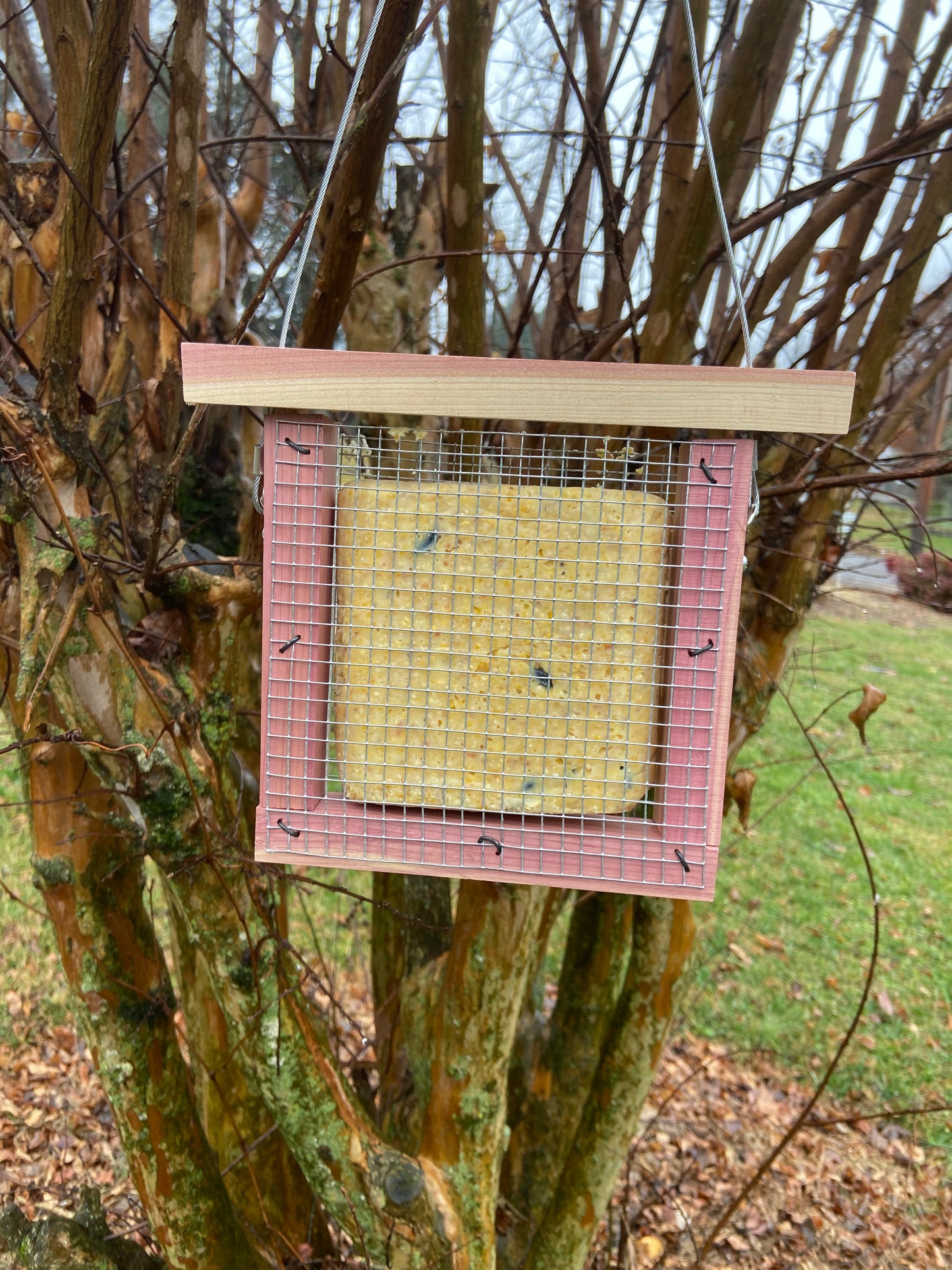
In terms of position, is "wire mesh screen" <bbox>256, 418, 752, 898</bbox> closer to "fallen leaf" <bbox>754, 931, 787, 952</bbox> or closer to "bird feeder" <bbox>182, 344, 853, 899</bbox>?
"bird feeder" <bbox>182, 344, 853, 899</bbox>

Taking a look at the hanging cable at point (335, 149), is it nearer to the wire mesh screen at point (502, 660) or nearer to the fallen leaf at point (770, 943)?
the wire mesh screen at point (502, 660)

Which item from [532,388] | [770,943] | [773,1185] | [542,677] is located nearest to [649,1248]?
[773,1185]

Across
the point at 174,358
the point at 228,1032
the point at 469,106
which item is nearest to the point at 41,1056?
the point at 228,1032

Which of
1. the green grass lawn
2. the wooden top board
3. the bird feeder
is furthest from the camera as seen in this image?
the green grass lawn

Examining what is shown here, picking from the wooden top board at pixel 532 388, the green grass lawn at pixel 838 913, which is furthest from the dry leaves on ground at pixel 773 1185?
the wooden top board at pixel 532 388

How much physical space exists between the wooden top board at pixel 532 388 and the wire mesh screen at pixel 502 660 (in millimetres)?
127

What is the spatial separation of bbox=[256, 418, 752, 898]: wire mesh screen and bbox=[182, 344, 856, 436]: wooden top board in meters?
0.13

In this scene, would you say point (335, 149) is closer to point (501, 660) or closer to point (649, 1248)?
point (501, 660)

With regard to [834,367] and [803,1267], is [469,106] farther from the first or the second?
[803,1267]

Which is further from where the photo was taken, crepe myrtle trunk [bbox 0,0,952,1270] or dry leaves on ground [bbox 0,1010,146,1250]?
Answer: dry leaves on ground [bbox 0,1010,146,1250]

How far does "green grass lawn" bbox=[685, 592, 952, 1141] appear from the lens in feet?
13.7

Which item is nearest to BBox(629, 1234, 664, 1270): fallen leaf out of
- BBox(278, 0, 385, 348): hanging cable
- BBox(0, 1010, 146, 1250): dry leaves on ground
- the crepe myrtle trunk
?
the crepe myrtle trunk

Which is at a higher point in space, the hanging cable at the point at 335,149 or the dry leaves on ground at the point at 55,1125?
the hanging cable at the point at 335,149

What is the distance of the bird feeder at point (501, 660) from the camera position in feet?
4.18
